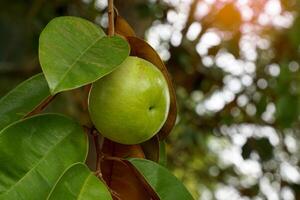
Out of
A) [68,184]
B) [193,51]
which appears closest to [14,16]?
[193,51]

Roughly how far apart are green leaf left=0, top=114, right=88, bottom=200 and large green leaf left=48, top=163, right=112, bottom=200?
0.11ft

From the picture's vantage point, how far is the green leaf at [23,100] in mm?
900

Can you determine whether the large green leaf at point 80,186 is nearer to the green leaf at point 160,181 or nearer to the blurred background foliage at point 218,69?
the green leaf at point 160,181

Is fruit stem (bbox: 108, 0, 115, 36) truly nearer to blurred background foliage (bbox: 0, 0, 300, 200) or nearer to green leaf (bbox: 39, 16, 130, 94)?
green leaf (bbox: 39, 16, 130, 94)

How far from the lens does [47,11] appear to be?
2609 millimetres

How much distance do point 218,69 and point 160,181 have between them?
2168mm

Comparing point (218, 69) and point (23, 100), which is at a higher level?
point (23, 100)

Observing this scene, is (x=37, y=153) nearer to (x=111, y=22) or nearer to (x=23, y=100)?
(x=23, y=100)

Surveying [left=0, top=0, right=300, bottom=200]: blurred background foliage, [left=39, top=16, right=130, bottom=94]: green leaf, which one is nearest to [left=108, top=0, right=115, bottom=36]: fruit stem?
[left=39, top=16, right=130, bottom=94]: green leaf

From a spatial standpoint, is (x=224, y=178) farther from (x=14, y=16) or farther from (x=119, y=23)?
(x=119, y=23)

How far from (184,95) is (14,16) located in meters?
1.00

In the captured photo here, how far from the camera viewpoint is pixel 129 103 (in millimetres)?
859

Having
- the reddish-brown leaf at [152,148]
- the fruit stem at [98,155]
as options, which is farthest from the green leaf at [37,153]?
the reddish-brown leaf at [152,148]

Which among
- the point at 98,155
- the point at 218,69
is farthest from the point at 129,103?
the point at 218,69
